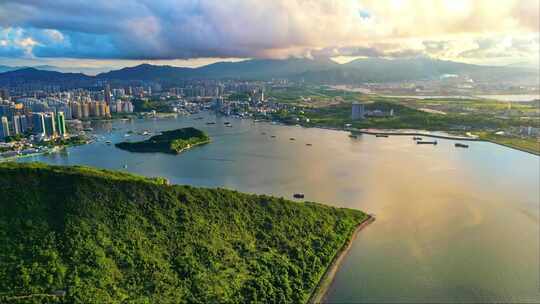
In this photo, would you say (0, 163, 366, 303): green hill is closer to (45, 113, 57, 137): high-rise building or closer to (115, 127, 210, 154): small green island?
(115, 127, 210, 154): small green island

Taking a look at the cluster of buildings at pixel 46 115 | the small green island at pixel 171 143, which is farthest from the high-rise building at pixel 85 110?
the small green island at pixel 171 143

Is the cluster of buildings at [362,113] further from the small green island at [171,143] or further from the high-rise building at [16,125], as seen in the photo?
the high-rise building at [16,125]

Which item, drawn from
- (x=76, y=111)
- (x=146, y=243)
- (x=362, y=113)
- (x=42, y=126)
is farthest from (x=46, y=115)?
(x=362, y=113)

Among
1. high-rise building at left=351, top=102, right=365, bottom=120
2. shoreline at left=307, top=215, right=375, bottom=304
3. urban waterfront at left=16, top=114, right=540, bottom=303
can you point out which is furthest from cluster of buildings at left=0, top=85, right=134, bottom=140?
high-rise building at left=351, top=102, right=365, bottom=120

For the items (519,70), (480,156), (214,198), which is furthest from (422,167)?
(519,70)

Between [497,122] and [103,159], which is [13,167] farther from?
[497,122]

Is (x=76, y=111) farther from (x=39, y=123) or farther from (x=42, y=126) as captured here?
(x=42, y=126)
